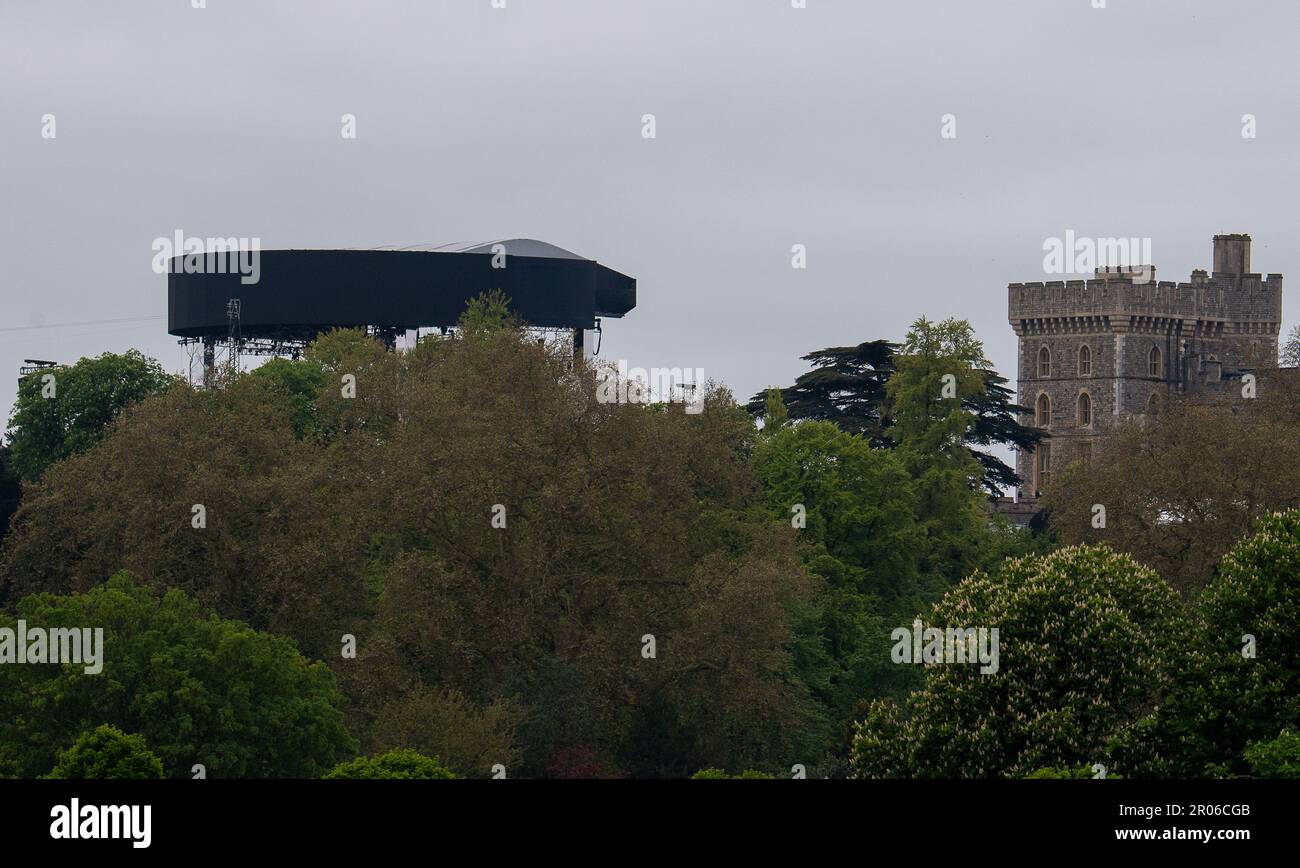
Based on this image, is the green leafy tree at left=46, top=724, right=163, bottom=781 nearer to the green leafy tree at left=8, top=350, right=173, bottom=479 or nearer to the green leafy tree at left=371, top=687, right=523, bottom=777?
the green leafy tree at left=371, top=687, right=523, bottom=777

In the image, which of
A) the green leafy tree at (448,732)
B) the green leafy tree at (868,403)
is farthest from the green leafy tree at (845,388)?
the green leafy tree at (448,732)

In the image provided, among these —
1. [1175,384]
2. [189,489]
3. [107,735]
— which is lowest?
[107,735]

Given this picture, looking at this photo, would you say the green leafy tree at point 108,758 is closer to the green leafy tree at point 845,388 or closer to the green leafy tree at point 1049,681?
the green leafy tree at point 1049,681

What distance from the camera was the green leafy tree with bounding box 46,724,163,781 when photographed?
45031 mm

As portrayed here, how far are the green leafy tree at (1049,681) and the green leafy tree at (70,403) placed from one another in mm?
50115

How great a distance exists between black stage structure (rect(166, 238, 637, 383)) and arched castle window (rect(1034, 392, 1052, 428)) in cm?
3313

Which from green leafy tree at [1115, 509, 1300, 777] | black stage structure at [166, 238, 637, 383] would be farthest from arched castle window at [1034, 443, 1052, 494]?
green leafy tree at [1115, 509, 1300, 777]

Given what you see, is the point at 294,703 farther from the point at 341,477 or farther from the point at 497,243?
the point at 497,243

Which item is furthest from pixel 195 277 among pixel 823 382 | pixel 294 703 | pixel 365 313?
pixel 294 703

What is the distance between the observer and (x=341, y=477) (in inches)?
2714

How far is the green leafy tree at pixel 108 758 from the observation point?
148ft

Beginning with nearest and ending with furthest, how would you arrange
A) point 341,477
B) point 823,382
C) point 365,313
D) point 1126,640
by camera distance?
point 1126,640
point 341,477
point 823,382
point 365,313

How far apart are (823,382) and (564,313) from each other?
1290 inches
